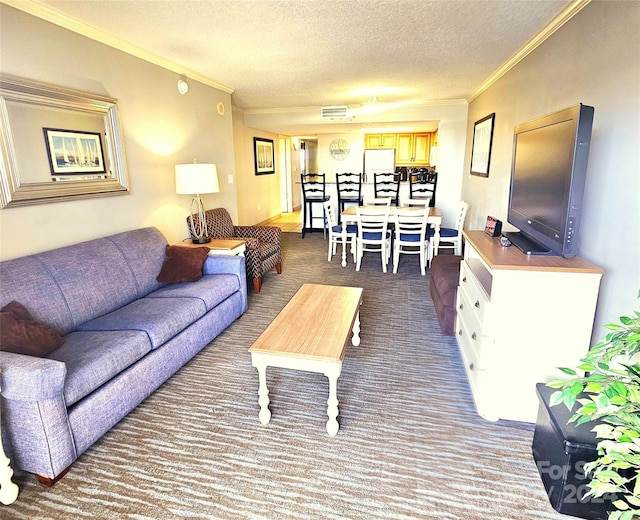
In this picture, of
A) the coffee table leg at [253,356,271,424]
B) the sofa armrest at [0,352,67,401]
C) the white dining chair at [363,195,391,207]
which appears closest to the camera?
the sofa armrest at [0,352,67,401]

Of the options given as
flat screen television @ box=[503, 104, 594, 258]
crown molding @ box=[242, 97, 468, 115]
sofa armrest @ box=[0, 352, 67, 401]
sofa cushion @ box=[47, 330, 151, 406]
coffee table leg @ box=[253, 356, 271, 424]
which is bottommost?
coffee table leg @ box=[253, 356, 271, 424]

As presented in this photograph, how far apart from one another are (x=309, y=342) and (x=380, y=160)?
7.86 m

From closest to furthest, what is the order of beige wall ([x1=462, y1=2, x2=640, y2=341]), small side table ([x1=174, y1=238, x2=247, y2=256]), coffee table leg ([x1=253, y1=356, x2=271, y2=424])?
1. beige wall ([x1=462, y1=2, x2=640, y2=341])
2. coffee table leg ([x1=253, y1=356, x2=271, y2=424])
3. small side table ([x1=174, y1=238, x2=247, y2=256])

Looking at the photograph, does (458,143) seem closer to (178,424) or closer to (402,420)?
(402,420)

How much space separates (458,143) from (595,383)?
5907 millimetres

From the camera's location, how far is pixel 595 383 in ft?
2.99

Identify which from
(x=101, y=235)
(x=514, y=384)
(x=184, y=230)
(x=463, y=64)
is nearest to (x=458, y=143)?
(x=463, y=64)

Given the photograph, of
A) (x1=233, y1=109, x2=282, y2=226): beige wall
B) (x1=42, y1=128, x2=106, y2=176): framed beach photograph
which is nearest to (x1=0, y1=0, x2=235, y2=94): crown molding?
(x1=42, y1=128, x2=106, y2=176): framed beach photograph

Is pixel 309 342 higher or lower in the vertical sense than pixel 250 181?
lower

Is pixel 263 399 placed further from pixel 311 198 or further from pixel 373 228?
Answer: pixel 311 198

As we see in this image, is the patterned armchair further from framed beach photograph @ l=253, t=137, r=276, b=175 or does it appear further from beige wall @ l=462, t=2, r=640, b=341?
framed beach photograph @ l=253, t=137, r=276, b=175

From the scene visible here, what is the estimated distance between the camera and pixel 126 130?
3088 mm

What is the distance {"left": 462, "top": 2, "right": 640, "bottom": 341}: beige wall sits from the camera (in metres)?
1.70

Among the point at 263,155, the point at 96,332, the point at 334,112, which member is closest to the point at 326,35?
the point at 96,332
